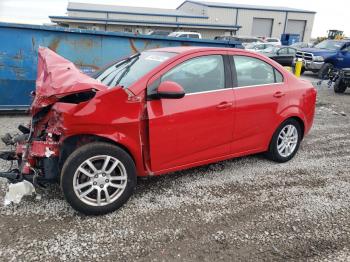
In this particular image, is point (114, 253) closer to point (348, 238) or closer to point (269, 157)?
point (348, 238)

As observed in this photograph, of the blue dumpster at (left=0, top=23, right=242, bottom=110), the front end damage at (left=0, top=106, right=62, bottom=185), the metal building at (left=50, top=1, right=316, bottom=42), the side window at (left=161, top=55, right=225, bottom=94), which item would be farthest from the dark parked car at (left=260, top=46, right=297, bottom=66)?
the metal building at (left=50, top=1, right=316, bottom=42)

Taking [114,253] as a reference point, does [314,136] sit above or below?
below

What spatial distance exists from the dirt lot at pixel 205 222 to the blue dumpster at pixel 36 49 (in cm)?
369

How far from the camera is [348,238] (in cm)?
327

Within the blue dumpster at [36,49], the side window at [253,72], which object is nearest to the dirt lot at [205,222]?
the side window at [253,72]

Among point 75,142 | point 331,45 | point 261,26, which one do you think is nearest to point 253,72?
point 75,142

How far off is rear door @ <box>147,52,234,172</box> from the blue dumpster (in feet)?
12.5

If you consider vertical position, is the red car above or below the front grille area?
above

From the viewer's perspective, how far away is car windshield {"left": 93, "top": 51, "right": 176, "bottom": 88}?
3807 millimetres

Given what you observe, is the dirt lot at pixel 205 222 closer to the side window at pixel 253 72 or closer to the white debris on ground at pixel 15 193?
the white debris on ground at pixel 15 193

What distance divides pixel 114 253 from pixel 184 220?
2.69 ft

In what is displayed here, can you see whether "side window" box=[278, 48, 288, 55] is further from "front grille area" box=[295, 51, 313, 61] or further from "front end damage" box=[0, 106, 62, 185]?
"front end damage" box=[0, 106, 62, 185]

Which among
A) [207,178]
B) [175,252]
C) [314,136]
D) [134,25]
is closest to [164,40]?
[314,136]

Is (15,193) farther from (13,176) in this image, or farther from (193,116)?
(193,116)
